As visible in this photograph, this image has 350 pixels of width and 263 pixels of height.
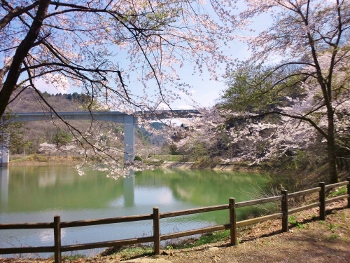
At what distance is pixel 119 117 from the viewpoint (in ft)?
116

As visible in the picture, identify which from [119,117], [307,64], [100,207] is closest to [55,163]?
[119,117]

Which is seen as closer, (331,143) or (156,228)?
(156,228)

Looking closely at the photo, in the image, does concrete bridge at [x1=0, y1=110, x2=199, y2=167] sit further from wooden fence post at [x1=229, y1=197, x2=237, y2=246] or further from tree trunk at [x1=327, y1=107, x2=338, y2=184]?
tree trunk at [x1=327, y1=107, x2=338, y2=184]

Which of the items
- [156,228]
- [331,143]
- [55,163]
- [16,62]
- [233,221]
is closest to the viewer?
[16,62]

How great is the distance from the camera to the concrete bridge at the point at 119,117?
5.66 metres

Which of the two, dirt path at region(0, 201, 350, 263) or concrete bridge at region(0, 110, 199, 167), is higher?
concrete bridge at region(0, 110, 199, 167)

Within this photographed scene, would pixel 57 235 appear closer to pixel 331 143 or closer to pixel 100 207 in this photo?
pixel 331 143

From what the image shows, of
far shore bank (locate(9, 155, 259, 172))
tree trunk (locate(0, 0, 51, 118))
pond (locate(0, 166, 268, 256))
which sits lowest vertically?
pond (locate(0, 166, 268, 256))

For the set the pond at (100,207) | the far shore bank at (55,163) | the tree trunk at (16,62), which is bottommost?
the pond at (100,207)

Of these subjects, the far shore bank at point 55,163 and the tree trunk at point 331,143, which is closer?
the tree trunk at point 331,143

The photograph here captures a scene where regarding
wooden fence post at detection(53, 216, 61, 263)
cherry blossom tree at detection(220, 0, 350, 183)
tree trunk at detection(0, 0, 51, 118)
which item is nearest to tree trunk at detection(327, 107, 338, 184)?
cherry blossom tree at detection(220, 0, 350, 183)

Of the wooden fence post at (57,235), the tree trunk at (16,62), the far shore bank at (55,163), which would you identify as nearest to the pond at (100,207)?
the wooden fence post at (57,235)

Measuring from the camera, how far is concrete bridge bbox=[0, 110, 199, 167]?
18.6ft

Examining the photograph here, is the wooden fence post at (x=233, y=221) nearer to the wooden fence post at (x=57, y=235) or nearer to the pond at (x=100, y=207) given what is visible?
the wooden fence post at (x=57, y=235)
